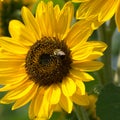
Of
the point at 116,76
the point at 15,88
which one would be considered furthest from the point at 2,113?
the point at 15,88

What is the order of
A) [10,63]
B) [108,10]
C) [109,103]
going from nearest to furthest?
[108,10] < [109,103] < [10,63]

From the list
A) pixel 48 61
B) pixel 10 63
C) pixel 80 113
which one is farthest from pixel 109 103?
pixel 10 63

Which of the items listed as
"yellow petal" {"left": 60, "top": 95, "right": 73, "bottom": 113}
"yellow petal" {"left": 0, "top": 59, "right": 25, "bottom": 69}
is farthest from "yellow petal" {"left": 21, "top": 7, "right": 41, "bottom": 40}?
"yellow petal" {"left": 60, "top": 95, "right": 73, "bottom": 113}

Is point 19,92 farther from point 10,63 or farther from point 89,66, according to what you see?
point 89,66

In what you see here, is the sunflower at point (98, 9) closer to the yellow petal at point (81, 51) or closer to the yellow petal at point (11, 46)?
the yellow petal at point (81, 51)

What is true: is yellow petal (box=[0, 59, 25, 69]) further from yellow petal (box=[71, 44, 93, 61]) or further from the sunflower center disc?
yellow petal (box=[71, 44, 93, 61])

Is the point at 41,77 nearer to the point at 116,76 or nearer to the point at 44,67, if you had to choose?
the point at 44,67
